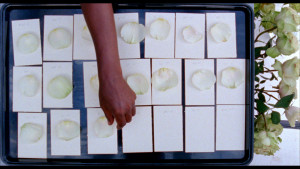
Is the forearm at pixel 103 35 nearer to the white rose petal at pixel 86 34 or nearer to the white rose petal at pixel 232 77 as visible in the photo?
the white rose petal at pixel 86 34

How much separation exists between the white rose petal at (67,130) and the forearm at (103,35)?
0.16m

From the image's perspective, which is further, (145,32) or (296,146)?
(296,146)

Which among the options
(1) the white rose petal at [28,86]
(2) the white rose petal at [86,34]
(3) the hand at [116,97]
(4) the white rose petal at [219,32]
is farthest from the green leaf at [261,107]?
(1) the white rose petal at [28,86]

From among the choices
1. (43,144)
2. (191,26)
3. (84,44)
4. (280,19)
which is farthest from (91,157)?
(280,19)

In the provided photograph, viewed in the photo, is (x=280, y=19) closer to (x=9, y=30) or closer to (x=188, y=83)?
(x=188, y=83)

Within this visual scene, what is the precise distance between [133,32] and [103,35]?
10 cm

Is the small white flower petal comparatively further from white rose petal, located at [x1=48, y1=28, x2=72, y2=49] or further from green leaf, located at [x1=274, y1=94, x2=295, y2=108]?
white rose petal, located at [x1=48, y1=28, x2=72, y2=49]

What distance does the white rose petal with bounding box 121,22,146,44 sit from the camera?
1.79 ft

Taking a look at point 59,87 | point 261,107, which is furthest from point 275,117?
point 59,87

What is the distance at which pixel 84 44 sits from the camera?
1.82 feet

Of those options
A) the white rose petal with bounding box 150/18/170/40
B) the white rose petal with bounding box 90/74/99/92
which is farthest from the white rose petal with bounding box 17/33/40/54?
the white rose petal with bounding box 150/18/170/40

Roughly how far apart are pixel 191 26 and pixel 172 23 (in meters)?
0.04

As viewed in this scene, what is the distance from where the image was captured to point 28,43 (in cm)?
55

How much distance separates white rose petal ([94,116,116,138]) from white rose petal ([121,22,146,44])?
183mm
